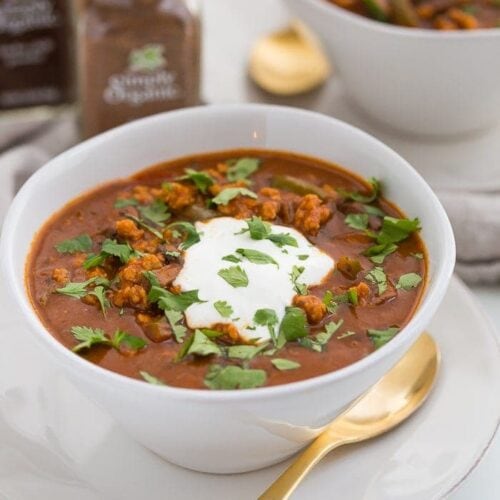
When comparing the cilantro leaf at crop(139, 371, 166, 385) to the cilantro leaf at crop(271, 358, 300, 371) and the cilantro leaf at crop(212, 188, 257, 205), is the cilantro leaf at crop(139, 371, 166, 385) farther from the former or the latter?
the cilantro leaf at crop(212, 188, 257, 205)

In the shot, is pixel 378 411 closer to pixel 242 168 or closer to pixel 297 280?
pixel 297 280

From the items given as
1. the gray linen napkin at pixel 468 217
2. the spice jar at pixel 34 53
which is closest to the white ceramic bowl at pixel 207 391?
the gray linen napkin at pixel 468 217

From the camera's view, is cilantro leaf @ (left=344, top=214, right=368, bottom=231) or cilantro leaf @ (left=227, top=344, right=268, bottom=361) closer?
cilantro leaf @ (left=227, top=344, right=268, bottom=361)

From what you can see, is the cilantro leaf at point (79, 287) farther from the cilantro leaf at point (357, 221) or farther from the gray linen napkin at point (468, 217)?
the gray linen napkin at point (468, 217)

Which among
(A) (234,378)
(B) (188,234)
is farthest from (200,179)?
(A) (234,378)

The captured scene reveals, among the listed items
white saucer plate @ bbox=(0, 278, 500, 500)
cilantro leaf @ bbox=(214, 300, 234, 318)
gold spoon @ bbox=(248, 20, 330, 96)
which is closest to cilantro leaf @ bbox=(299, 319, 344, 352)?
cilantro leaf @ bbox=(214, 300, 234, 318)
